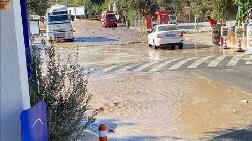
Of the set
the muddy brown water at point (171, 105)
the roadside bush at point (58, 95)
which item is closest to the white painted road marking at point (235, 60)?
the muddy brown water at point (171, 105)

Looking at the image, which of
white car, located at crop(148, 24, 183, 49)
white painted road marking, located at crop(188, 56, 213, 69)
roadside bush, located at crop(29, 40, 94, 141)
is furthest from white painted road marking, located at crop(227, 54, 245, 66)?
roadside bush, located at crop(29, 40, 94, 141)

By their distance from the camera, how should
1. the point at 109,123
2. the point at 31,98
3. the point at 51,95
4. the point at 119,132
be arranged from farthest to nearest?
the point at 109,123, the point at 119,132, the point at 51,95, the point at 31,98

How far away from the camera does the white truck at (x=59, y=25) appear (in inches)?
1735

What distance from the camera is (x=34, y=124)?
224 inches

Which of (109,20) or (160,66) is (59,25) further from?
(160,66)

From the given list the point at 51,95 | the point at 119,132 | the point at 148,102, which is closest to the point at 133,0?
the point at 148,102

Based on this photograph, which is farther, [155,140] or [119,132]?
[119,132]

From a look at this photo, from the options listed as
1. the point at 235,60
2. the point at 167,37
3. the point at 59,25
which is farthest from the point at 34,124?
the point at 59,25

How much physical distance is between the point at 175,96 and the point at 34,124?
9506mm

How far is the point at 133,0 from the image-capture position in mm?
53719

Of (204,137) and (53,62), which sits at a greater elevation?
(53,62)

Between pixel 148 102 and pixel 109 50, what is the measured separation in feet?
63.2

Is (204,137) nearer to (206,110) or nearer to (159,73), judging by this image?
(206,110)

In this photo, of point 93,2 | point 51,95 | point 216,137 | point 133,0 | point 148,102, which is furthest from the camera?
point 93,2
